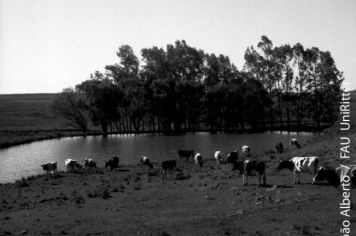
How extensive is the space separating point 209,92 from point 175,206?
6851cm

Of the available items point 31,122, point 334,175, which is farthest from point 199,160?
point 31,122

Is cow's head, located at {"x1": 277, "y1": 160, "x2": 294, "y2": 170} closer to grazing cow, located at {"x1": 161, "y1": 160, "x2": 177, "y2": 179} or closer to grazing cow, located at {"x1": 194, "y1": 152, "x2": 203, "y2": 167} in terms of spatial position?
grazing cow, located at {"x1": 161, "y1": 160, "x2": 177, "y2": 179}

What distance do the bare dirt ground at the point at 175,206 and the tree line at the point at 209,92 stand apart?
184 ft

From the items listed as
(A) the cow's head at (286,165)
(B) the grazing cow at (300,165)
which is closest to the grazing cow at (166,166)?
(A) the cow's head at (286,165)

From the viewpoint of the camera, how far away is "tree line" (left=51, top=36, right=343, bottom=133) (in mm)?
85688

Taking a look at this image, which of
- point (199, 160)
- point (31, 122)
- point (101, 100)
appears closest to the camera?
point (199, 160)

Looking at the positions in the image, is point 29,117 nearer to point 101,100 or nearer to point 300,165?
point 101,100

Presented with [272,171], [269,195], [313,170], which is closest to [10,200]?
[269,195]

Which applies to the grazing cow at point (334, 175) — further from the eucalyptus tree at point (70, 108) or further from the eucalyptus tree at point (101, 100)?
the eucalyptus tree at point (70, 108)

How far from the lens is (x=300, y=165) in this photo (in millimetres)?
24641

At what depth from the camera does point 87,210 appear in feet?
67.6

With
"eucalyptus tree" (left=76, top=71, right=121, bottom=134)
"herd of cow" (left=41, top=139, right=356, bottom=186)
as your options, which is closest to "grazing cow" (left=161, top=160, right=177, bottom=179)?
"herd of cow" (left=41, top=139, right=356, bottom=186)

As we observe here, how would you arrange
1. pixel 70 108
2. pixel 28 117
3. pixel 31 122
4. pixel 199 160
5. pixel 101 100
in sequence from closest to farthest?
pixel 199 160 < pixel 101 100 < pixel 70 108 < pixel 31 122 < pixel 28 117

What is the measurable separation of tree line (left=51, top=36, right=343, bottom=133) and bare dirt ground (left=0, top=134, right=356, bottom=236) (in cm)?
5607
